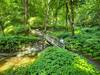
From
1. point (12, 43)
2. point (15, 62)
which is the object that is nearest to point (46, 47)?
point (12, 43)

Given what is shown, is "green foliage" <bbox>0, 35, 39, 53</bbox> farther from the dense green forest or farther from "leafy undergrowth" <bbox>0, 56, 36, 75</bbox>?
"leafy undergrowth" <bbox>0, 56, 36, 75</bbox>

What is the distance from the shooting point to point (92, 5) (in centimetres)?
1992

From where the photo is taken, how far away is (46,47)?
A: 655 inches

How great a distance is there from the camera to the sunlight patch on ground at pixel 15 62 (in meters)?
12.5

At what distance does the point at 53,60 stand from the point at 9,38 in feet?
33.2

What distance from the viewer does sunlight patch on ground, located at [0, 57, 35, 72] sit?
12.5 metres

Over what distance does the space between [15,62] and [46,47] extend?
12.0 ft

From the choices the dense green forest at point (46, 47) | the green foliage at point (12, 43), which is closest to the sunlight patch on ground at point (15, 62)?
the dense green forest at point (46, 47)

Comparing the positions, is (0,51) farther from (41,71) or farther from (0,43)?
(41,71)

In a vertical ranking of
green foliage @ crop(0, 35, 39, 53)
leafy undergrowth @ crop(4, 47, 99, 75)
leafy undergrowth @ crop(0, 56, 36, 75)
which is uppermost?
leafy undergrowth @ crop(4, 47, 99, 75)

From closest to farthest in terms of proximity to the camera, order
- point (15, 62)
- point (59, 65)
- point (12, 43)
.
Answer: point (59, 65), point (15, 62), point (12, 43)

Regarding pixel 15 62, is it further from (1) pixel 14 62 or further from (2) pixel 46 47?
(2) pixel 46 47

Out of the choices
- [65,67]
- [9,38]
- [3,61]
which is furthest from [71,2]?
[65,67]

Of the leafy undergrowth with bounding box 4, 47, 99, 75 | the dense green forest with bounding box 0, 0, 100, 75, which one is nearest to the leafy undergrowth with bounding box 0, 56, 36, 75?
the dense green forest with bounding box 0, 0, 100, 75
